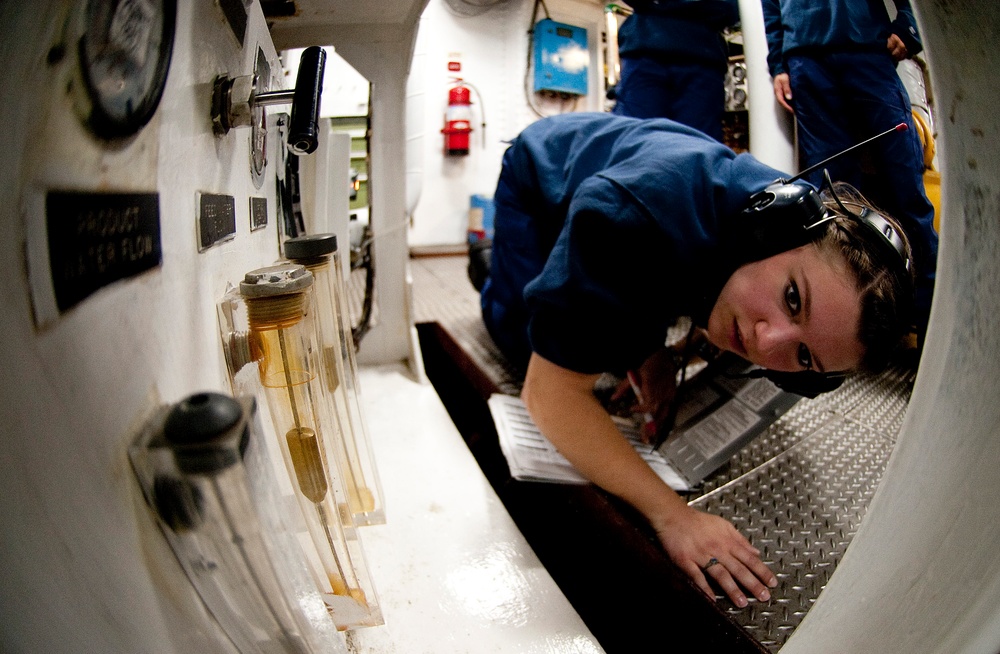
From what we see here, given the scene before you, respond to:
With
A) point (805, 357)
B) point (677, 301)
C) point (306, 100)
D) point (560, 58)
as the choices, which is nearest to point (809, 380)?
point (805, 357)

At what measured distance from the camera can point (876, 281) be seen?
1.98ft

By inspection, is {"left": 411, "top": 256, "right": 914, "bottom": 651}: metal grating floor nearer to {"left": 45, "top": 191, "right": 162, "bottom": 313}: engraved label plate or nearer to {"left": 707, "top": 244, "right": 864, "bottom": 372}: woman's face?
{"left": 707, "top": 244, "right": 864, "bottom": 372}: woman's face

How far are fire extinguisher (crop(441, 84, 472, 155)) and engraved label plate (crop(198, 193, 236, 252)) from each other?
3222mm

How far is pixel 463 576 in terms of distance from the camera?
571 millimetres

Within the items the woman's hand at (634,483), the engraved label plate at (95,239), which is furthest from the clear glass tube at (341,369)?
the woman's hand at (634,483)

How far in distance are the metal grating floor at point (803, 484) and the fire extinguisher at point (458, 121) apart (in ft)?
8.53

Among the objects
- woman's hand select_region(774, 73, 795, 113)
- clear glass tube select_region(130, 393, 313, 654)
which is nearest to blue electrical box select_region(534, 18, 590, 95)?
woman's hand select_region(774, 73, 795, 113)

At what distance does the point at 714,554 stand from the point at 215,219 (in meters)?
0.72

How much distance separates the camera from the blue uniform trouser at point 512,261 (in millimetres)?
1104

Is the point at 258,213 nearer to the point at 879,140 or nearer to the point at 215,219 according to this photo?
the point at 215,219

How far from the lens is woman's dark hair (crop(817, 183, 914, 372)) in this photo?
601 millimetres

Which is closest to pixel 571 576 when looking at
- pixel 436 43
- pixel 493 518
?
pixel 493 518

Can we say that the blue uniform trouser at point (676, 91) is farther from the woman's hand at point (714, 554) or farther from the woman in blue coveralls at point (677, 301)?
the woman's hand at point (714, 554)

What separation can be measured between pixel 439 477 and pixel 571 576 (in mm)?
314
